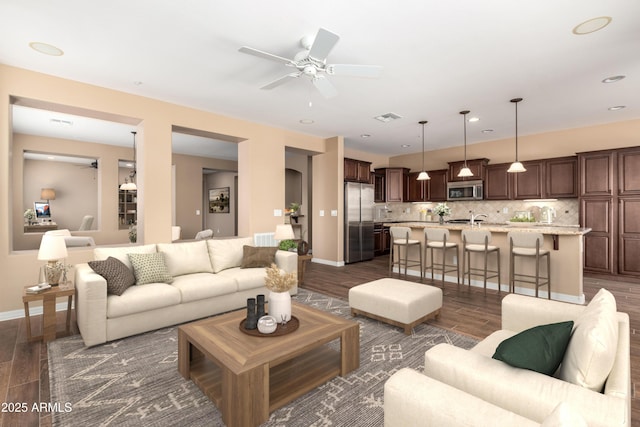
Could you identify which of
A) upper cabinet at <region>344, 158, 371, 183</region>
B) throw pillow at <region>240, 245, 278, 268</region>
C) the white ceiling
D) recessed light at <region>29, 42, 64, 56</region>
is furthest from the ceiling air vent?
recessed light at <region>29, 42, 64, 56</region>

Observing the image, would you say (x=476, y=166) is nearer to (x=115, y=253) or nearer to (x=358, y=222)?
(x=358, y=222)

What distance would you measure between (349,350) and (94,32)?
3.64m

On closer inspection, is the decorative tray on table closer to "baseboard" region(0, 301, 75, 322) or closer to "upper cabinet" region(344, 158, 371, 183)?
"baseboard" region(0, 301, 75, 322)

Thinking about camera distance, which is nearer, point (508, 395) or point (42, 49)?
point (508, 395)

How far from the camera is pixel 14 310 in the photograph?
3629 millimetres

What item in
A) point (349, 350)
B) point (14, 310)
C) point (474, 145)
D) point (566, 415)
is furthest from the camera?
point (474, 145)

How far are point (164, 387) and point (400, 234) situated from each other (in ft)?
14.6

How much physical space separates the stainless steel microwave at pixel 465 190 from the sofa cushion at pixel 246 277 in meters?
5.67

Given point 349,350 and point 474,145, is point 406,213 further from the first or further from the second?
point 349,350

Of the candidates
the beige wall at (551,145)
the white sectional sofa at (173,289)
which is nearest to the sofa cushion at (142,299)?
the white sectional sofa at (173,289)

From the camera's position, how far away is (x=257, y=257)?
4.36 m

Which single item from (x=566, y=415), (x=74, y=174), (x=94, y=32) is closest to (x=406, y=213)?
(x=94, y=32)

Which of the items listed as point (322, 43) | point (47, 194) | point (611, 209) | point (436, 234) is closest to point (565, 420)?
point (322, 43)

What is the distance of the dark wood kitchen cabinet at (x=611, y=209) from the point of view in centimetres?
548
